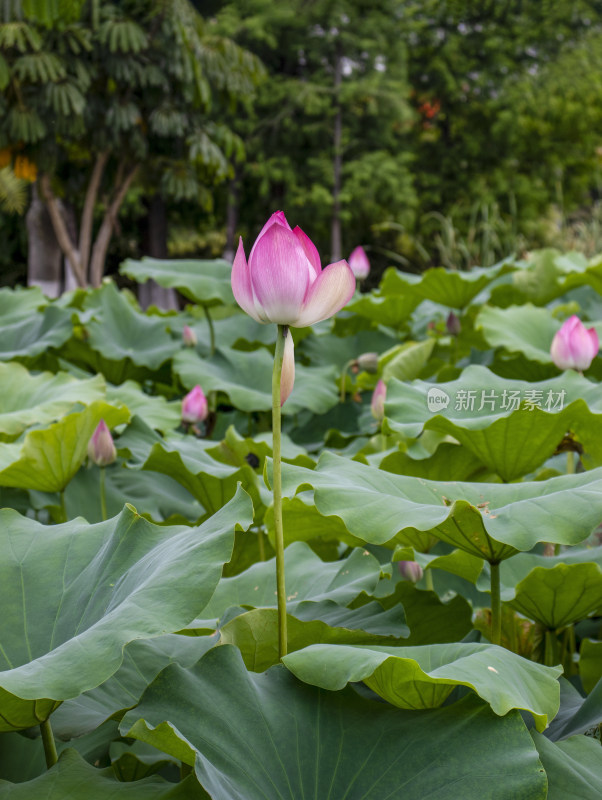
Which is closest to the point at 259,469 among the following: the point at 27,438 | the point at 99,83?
the point at 27,438

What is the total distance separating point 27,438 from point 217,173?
33.8 ft

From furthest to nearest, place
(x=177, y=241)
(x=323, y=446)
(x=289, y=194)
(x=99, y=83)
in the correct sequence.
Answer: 1. (x=177, y=241)
2. (x=289, y=194)
3. (x=99, y=83)
4. (x=323, y=446)

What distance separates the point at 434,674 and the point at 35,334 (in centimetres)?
168

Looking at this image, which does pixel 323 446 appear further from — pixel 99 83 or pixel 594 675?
pixel 99 83

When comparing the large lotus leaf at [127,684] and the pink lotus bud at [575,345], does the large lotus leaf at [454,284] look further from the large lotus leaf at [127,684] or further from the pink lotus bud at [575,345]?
the large lotus leaf at [127,684]

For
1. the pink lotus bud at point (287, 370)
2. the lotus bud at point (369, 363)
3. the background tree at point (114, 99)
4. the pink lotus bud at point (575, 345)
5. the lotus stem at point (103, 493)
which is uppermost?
the background tree at point (114, 99)

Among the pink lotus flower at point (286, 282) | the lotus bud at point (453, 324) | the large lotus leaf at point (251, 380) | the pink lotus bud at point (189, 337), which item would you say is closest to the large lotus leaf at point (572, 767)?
the pink lotus flower at point (286, 282)

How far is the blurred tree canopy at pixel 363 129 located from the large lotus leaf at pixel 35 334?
27.7 ft

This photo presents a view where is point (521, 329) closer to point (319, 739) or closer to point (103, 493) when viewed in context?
point (103, 493)

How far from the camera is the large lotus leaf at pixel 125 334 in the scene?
2014mm

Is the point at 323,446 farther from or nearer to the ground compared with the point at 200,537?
nearer to the ground

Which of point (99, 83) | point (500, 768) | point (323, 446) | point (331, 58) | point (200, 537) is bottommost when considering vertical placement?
point (323, 446)

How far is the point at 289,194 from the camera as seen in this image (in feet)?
46.9

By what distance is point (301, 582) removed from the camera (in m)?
0.94
